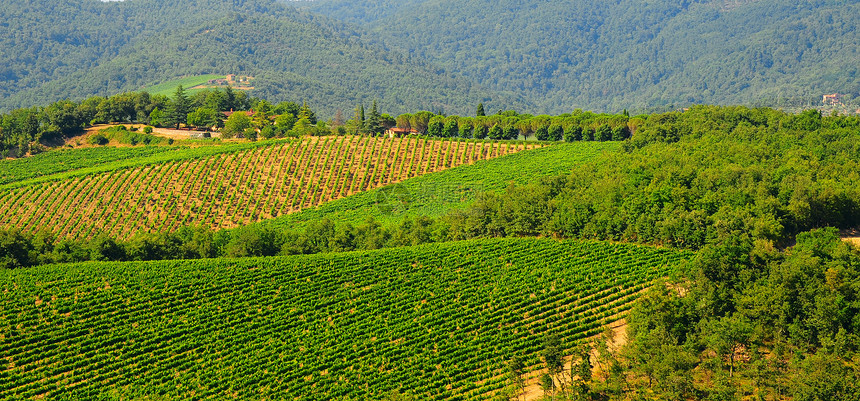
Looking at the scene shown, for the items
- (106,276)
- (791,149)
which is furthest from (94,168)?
(791,149)

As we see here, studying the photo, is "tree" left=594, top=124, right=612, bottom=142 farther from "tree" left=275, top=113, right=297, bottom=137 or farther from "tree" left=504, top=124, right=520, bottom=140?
"tree" left=275, top=113, right=297, bottom=137

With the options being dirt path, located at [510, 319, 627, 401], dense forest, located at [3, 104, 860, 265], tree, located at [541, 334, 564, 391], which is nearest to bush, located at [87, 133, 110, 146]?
dense forest, located at [3, 104, 860, 265]

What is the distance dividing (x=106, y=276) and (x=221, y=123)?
2954 inches

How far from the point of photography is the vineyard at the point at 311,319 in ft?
155

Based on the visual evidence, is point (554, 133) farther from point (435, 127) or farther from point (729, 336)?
point (729, 336)

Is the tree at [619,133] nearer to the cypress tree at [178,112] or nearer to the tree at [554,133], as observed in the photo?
the tree at [554,133]

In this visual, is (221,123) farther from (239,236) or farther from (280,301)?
(280,301)

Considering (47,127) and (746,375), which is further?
(47,127)

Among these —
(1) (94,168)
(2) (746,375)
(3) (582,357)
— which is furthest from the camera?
(1) (94,168)

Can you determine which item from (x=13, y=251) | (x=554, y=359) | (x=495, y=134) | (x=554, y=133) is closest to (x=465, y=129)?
(x=495, y=134)

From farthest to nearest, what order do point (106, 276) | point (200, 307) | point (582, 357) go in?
point (106, 276), point (200, 307), point (582, 357)

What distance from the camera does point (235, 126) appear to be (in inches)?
4828

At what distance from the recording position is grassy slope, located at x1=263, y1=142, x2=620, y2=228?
89500 millimetres

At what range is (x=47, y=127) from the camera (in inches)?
4815
